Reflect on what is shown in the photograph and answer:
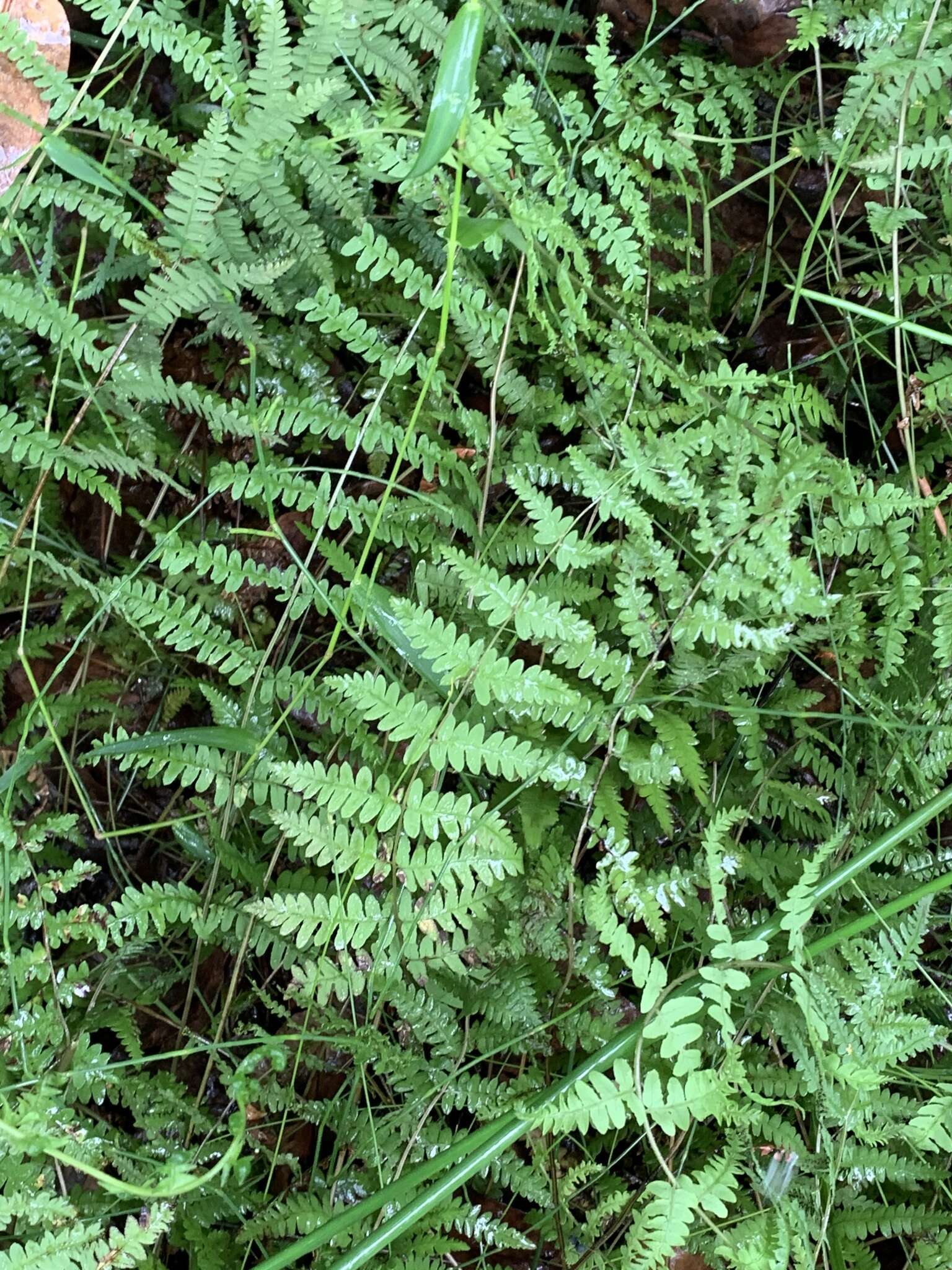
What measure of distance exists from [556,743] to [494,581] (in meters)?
0.46

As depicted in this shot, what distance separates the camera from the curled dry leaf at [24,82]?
2158 millimetres

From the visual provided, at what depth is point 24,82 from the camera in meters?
2.18

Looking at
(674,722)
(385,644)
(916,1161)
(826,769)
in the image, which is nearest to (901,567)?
(826,769)

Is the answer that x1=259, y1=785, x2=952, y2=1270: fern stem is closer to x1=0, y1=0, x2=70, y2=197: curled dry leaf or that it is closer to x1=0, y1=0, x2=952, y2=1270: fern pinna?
x1=0, y1=0, x2=952, y2=1270: fern pinna

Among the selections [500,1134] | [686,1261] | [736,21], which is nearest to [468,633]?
[500,1134]

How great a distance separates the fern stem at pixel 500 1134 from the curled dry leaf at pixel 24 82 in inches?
90.9

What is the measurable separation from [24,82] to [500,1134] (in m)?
2.54

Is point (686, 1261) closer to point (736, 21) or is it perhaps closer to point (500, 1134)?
point (500, 1134)

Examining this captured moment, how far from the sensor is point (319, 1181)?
A: 2182 mm

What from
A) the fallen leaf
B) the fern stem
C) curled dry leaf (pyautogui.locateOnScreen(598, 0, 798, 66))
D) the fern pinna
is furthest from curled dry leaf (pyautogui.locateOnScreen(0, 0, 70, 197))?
the fallen leaf

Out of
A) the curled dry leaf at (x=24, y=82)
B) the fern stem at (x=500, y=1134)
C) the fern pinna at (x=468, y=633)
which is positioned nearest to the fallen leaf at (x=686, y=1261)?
the fern pinna at (x=468, y=633)

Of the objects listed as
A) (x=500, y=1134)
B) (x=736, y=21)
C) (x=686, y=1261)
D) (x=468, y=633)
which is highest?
(x=736, y=21)

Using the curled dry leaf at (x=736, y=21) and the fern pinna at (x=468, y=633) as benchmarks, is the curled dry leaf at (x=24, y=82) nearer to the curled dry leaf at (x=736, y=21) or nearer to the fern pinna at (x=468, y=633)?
the fern pinna at (x=468, y=633)

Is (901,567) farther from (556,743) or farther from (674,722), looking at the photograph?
(556,743)
